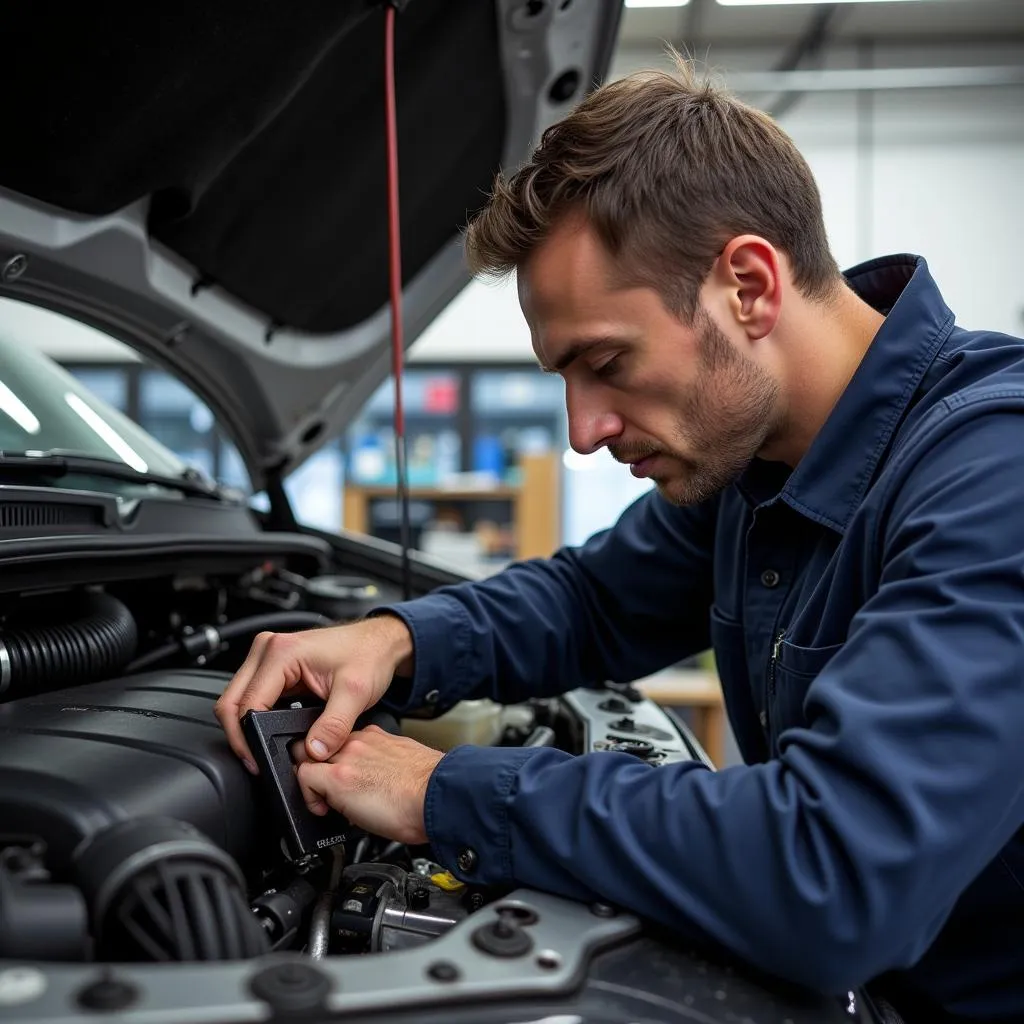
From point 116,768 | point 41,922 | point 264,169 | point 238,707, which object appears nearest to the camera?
point 41,922

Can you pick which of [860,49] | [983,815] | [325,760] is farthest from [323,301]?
[860,49]

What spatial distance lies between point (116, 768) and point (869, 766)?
0.51 metres

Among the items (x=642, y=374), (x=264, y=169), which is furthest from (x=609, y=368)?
(x=264, y=169)

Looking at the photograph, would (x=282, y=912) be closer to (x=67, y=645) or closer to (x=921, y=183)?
(x=67, y=645)

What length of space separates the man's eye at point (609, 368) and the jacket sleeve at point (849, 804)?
0.31 meters

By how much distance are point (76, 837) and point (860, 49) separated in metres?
6.66

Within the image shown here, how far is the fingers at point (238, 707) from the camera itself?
30.2 inches

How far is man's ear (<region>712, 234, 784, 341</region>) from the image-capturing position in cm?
86

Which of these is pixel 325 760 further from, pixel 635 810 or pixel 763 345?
pixel 763 345

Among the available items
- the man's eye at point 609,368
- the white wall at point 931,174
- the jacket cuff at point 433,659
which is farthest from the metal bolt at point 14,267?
the white wall at point 931,174

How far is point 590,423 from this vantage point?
0.91 meters

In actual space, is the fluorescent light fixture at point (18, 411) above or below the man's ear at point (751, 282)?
below

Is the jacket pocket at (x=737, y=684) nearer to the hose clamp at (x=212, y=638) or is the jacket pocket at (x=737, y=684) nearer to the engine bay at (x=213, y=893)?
the engine bay at (x=213, y=893)

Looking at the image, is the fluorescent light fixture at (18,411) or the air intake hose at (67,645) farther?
the fluorescent light fixture at (18,411)
